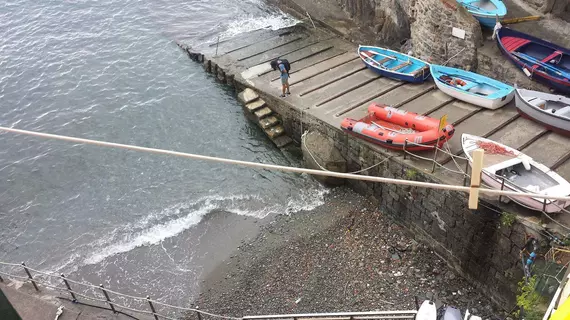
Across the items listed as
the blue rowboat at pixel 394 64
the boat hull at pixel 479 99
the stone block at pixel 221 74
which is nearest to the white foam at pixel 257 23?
the stone block at pixel 221 74

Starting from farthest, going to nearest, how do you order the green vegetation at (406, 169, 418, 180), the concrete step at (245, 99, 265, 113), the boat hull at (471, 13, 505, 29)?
the concrete step at (245, 99, 265, 113) → the boat hull at (471, 13, 505, 29) → the green vegetation at (406, 169, 418, 180)

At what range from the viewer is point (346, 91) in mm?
15016

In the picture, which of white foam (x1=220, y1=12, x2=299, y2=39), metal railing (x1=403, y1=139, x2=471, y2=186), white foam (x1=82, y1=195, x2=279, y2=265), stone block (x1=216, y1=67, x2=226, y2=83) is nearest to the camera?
metal railing (x1=403, y1=139, x2=471, y2=186)

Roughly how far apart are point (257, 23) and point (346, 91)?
856 centimetres

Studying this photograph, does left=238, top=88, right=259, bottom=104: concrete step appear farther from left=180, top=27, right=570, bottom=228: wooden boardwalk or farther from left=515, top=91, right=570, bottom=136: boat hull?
left=515, top=91, right=570, bottom=136: boat hull

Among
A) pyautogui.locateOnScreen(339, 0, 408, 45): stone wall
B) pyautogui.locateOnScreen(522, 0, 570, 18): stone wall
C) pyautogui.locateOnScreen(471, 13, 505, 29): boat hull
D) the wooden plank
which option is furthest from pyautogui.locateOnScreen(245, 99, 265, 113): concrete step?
pyautogui.locateOnScreen(522, 0, 570, 18): stone wall

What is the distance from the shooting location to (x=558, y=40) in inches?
549

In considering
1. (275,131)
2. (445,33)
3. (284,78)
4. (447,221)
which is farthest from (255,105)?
(447,221)

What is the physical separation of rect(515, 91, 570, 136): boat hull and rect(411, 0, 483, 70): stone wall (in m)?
2.51

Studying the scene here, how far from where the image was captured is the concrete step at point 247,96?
1608 cm

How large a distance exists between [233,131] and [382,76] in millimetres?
5566

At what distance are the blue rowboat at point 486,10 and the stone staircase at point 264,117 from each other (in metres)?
7.07

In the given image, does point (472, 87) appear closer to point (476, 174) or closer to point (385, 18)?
point (385, 18)

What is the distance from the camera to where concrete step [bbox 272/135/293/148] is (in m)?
15.4
